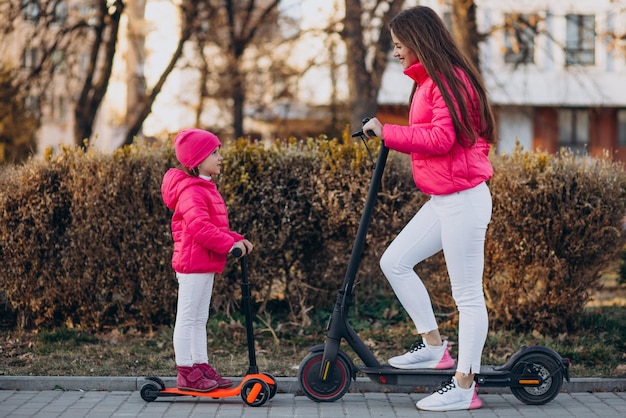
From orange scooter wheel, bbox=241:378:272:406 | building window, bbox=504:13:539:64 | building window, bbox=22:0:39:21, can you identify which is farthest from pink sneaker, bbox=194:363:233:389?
building window, bbox=504:13:539:64

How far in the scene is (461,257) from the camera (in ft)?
18.9

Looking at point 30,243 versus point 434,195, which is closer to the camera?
point 434,195

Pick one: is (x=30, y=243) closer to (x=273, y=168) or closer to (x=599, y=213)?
(x=273, y=168)

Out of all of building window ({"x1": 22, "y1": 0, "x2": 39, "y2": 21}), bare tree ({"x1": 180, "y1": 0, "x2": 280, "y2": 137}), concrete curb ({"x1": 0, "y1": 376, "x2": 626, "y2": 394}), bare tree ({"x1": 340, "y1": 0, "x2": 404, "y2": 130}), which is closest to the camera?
concrete curb ({"x1": 0, "y1": 376, "x2": 626, "y2": 394})

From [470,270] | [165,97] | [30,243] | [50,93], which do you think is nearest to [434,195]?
[470,270]

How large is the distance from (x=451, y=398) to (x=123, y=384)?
2.20 metres

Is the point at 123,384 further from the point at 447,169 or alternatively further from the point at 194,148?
the point at 447,169

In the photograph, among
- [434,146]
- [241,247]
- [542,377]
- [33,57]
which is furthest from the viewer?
[33,57]

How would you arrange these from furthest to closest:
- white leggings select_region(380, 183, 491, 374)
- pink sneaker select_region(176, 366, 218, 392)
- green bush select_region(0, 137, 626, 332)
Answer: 1. green bush select_region(0, 137, 626, 332)
2. pink sneaker select_region(176, 366, 218, 392)
3. white leggings select_region(380, 183, 491, 374)

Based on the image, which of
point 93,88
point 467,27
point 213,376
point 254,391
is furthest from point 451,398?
point 93,88

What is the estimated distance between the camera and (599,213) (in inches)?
309

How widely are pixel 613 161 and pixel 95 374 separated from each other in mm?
4382

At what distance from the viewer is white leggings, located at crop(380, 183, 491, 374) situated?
5.74 meters

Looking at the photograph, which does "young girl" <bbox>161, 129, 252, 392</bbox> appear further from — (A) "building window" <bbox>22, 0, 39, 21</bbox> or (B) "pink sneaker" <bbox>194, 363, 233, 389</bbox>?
(A) "building window" <bbox>22, 0, 39, 21</bbox>
